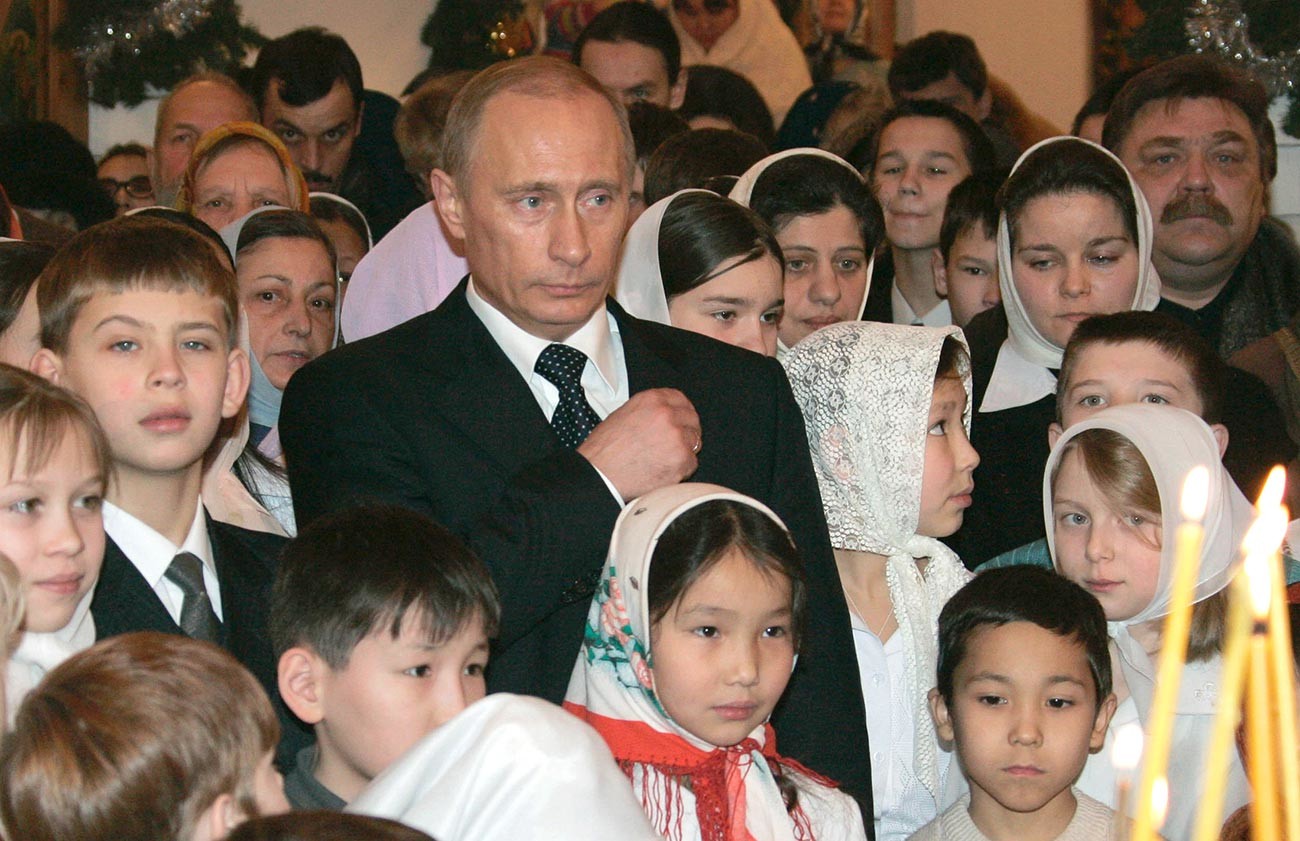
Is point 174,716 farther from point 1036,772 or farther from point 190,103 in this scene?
point 190,103

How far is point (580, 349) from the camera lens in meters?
3.04

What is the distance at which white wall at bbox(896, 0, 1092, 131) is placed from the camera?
29.8 feet

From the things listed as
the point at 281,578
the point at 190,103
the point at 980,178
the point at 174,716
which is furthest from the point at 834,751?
the point at 190,103

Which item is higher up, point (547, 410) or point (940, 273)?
point (940, 273)

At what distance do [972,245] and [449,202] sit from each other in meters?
2.20

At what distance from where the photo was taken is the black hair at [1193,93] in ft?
16.1

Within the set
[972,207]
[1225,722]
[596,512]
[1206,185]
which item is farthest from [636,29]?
[1225,722]

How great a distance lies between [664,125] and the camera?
5547 mm

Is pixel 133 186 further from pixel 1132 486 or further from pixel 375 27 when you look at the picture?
pixel 1132 486

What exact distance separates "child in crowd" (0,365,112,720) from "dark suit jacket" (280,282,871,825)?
45 centimetres

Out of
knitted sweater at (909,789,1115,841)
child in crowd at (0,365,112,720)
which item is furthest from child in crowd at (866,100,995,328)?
child in crowd at (0,365,112,720)

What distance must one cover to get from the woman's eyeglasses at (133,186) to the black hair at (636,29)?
1946 millimetres

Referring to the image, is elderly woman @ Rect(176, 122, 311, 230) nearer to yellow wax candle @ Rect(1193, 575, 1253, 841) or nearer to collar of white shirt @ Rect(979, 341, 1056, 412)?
collar of white shirt @ Rect(979, 341, 1056, 412)

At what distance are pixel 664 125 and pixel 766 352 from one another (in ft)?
5.90
